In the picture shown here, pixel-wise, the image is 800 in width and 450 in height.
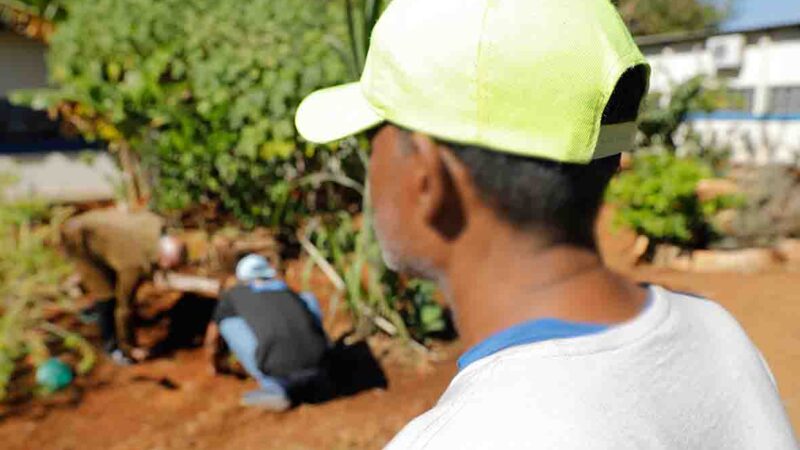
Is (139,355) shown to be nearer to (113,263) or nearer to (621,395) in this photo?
(113,263)

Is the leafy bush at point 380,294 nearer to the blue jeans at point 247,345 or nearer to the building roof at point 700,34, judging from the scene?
the blue jeans at point 247,345

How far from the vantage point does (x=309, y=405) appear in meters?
4.22

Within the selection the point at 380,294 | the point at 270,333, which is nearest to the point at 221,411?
the point at 270,333

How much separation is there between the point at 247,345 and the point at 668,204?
4.31 metres

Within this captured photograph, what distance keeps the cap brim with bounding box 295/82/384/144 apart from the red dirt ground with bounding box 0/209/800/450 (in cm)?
280

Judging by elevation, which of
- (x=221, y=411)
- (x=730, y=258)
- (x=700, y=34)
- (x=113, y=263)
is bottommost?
(x=730, y=258)

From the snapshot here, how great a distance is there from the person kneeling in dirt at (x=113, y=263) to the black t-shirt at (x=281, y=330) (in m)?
1.05

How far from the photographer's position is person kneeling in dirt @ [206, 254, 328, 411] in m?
4.12

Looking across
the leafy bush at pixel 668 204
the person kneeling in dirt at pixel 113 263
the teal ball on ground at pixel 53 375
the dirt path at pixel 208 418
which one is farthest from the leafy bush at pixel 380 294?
the leafy bush at pixel 668 204

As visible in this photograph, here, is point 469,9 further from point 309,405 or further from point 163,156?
point 163,156

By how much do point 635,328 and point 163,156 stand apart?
490cm

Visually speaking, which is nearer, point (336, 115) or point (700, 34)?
point (336, 115)

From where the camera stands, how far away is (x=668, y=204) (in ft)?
22.3

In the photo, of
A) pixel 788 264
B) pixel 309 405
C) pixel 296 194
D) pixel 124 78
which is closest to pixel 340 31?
pixel 296 194
